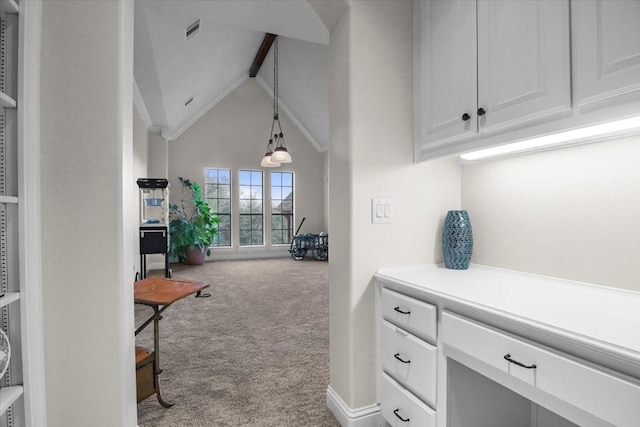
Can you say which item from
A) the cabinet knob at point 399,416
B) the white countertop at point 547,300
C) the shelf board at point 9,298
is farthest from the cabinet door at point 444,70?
the shelf board at point 9,298

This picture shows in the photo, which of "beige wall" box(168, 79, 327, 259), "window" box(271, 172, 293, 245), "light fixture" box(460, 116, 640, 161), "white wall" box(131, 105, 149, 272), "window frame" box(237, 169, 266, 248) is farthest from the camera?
"window" box(271, 172, 293, 245)

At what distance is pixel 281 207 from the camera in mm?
8406

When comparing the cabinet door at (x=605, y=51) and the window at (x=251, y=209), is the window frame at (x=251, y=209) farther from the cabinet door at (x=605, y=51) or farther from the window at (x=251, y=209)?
the cabinet door at (x=605, y=51)

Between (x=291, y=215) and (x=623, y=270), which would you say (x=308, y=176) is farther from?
(x=623, y=270)

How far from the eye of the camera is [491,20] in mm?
1317

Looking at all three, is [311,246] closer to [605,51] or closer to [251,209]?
[251,209]

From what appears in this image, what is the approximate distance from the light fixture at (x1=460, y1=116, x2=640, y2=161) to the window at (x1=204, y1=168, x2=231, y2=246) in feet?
23.0

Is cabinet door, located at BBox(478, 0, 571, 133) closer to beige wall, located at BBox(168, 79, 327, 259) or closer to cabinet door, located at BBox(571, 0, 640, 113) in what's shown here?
cabinet door, located at BBox(571, 0, 640, 113)

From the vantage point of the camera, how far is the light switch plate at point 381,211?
1.69 m

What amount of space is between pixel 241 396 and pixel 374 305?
3.47 feet

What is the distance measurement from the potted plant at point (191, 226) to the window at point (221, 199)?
15.3 inches

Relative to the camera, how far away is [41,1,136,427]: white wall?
1320 mm

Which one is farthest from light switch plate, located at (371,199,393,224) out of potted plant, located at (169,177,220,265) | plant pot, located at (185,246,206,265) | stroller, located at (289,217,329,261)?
plant pot, located at (185,246,206,265)

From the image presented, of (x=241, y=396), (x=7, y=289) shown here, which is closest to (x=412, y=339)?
(x=241, y=396)
